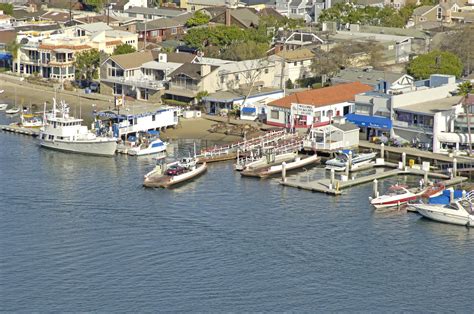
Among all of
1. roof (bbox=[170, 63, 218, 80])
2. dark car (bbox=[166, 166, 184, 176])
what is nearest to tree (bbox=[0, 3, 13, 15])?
roof (bbox=[170, 63, 218, 80])

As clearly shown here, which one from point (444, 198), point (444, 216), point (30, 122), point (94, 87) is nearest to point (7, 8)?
point (94, 87)

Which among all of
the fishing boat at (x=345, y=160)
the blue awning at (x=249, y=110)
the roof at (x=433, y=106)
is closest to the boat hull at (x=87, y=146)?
the blue awning at (x=249, y=110)

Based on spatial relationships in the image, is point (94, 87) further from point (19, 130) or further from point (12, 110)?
point (19, 130)

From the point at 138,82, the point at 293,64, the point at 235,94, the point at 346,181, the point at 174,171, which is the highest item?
the point at 293,64

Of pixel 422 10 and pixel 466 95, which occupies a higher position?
pixel 422 10

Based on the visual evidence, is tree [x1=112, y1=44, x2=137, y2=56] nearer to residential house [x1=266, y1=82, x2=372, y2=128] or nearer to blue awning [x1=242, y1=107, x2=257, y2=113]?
blue awning [x1=242, y1=107, x2=257, y2=113]

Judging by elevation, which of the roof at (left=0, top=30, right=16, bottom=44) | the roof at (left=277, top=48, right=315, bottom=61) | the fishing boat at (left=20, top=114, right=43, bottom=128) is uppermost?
the roof at (left=0, top=30, right=16, bottom=44)

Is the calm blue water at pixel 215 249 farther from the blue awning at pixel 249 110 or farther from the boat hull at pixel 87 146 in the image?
the blue awning at pixel 249 110

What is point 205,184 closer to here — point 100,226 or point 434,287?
point 100,226
